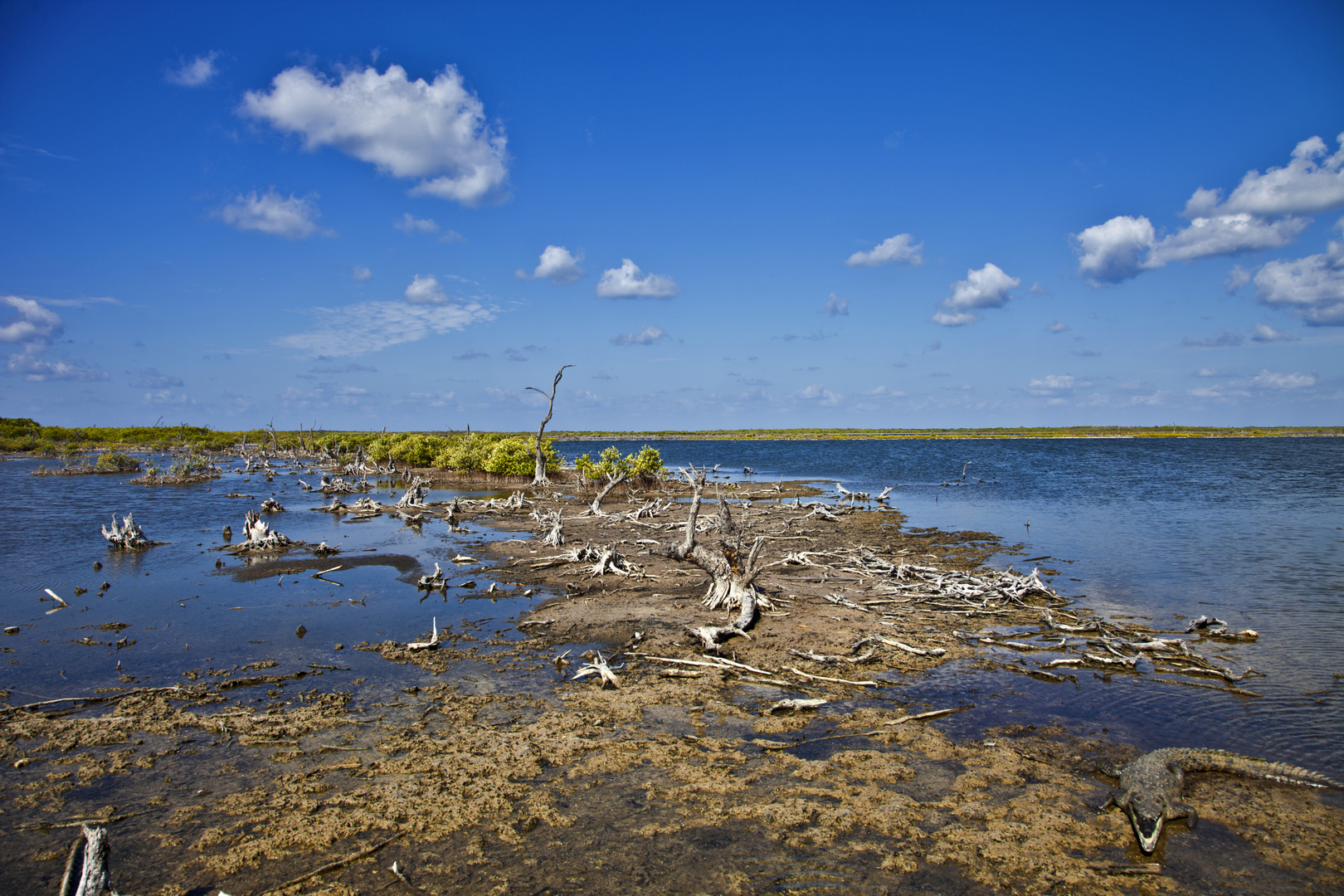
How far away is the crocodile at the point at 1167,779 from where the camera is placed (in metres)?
7.51

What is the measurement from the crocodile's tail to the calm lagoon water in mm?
759

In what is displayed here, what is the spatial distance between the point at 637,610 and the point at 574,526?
1411cm

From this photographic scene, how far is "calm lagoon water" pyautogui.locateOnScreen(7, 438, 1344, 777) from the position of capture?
A: 36.7 ft

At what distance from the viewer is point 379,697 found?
11312mm

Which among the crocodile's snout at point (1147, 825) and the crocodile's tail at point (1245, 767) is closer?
the crocodile's snout at point (1147, 825)

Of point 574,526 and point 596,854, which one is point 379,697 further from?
point 574,526

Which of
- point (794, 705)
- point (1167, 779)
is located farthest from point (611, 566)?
point (1167, 779)

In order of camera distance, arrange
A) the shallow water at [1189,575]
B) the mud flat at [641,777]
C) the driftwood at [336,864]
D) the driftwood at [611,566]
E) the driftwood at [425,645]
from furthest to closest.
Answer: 1. the driftwood at [611,566]
2. the driftwood at [425,645]
3. the shallow water at [1189,575]
4. the mud flat at [641,777]
5. the driftwood at [336,864]

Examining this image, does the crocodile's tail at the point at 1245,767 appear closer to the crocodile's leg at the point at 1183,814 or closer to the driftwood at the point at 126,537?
the crocodile's leg at the point at 1183,814

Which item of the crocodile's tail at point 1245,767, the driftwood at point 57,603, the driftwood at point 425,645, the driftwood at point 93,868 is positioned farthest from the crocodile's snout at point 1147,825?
the driftwood at point 57,603

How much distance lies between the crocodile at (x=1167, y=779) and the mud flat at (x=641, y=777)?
15 centimetres

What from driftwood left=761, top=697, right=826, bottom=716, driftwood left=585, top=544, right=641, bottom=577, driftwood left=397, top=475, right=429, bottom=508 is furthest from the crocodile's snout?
driftwood left=397, top=475, right=429, bottom=508

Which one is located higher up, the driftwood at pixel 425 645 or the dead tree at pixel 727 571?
the dead tree at pixel 727 571

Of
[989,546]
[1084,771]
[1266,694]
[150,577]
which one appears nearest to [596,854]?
[1084,771]
